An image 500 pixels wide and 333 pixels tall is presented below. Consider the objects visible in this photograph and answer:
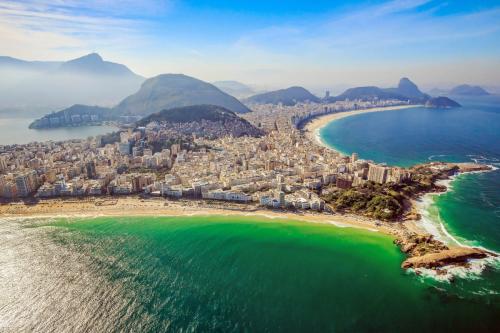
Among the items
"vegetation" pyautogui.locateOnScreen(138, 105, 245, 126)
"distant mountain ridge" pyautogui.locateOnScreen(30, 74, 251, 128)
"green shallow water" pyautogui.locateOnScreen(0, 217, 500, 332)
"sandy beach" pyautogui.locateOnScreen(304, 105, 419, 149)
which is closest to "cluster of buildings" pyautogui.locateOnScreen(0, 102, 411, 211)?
"green shallow water" pyautogui.locateOnScreen(0, 217, 500, 332)

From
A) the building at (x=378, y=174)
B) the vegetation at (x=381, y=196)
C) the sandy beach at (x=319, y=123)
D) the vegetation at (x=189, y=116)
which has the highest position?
the vegetation at (x=189, y=116)

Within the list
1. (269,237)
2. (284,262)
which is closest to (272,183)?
(269,237)

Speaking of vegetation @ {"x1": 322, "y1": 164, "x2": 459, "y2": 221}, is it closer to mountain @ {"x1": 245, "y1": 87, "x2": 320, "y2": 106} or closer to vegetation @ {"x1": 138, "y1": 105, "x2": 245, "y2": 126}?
vegetation @ {"x1": 138, "y1": 105, "x2": 245, "y2": 126}

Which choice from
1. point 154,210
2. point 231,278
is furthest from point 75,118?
point 231,278

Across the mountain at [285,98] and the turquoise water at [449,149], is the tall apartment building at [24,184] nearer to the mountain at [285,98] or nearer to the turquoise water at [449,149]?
the turquoise water at [449,149]

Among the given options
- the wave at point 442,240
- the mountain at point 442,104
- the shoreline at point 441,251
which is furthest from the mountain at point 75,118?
the mountain at point 442,104

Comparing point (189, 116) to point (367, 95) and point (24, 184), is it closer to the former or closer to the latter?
point (24, 184)
